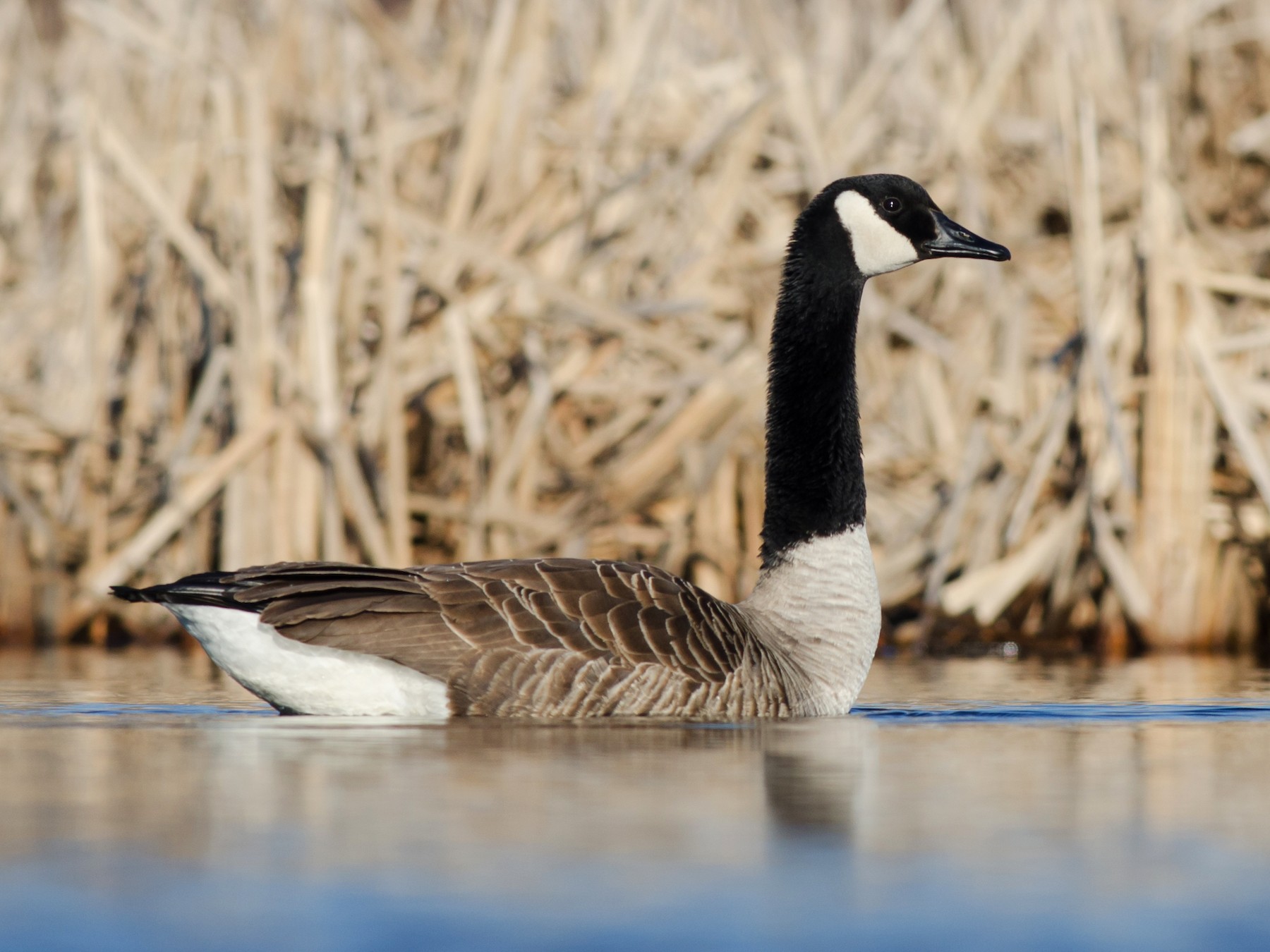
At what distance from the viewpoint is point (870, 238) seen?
7.29 meters

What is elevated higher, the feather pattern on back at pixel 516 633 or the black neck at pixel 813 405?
the black neck at pixel 813 405

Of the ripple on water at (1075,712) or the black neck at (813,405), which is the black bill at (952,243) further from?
the ripple on water at (1075,712)

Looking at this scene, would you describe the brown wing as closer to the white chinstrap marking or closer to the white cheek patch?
the white chinstrap marking

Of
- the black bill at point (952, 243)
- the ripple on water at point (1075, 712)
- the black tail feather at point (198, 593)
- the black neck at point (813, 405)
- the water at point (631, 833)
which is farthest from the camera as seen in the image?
the black bill at point (952, 243)

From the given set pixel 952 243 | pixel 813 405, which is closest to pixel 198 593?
pixel 813 405

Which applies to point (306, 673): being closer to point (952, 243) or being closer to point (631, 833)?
point (631, 833)

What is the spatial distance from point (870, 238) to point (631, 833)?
12.8ft

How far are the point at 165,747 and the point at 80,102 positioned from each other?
5.30 meters

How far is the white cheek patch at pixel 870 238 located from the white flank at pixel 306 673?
2.49 metres

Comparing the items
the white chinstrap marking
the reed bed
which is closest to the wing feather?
the white chinstrap marking

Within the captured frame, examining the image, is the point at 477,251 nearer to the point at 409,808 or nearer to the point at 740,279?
the point at 740,279

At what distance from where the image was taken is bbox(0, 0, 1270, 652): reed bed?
915 cm

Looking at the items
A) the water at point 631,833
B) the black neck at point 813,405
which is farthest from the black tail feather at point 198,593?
the black neck at point 813,405

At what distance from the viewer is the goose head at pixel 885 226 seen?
7.21m
